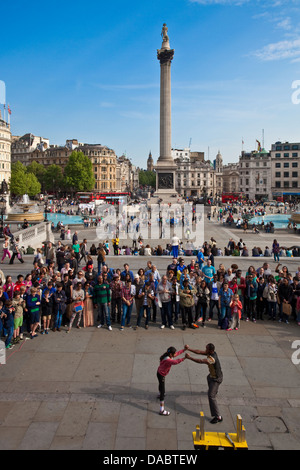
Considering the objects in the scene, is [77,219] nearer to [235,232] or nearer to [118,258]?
[235,232]

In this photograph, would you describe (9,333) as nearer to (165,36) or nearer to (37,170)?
(165,36)

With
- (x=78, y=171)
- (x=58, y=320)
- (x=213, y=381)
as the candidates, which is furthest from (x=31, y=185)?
(x=213, y=381)

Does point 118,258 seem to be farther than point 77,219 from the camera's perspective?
No

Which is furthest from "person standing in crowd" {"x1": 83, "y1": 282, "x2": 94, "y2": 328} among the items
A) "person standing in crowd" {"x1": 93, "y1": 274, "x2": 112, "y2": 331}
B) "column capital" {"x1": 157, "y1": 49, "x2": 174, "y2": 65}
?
"column capital" {"x1": 157, "y1": 49, "x2": 174, "y2": 65}

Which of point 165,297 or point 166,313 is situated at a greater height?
point 165,297

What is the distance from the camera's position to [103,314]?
38.9 ft

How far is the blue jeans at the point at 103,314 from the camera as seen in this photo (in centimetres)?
1152

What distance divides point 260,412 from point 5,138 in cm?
9097

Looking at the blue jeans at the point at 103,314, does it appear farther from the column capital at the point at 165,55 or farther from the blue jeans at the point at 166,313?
the column capital at the point at 165,55

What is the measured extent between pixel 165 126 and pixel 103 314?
52927mm

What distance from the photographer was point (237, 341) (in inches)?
416

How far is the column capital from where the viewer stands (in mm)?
60469

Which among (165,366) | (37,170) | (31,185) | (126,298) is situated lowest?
(165,366)
